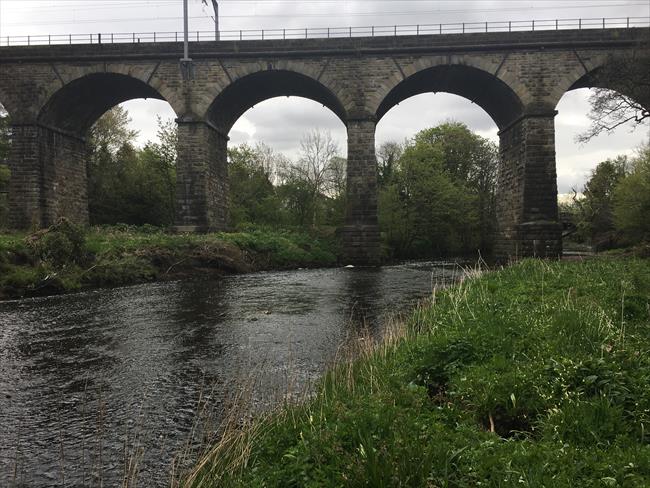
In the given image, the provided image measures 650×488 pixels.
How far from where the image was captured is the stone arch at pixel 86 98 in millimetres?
25641

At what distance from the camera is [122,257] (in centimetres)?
1830

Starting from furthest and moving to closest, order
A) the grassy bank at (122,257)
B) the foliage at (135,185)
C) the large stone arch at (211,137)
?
the foliage at (135,185) < the large stone arch at (211,137) < the grassy bank at (122,257)

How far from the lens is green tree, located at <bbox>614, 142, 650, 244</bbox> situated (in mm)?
29938

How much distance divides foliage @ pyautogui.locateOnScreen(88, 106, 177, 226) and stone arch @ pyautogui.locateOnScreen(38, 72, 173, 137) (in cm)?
573

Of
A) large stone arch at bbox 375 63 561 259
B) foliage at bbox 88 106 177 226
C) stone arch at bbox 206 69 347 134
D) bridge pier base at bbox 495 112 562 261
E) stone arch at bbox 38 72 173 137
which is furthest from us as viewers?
foliage at bbox 88 106 177 226

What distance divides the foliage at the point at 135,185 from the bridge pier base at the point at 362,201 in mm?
16164

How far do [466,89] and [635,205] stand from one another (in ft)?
45.7

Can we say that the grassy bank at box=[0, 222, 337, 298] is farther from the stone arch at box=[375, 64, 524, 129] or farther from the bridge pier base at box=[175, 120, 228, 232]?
the stone arch at box=[375, 64, 524, 129]

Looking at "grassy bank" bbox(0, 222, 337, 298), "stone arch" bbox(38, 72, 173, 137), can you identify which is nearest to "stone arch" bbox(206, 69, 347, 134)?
"stone arch" bbox(38, 72, 173, 137)

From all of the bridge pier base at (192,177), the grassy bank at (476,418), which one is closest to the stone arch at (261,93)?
the bridge pier base at (192,177)

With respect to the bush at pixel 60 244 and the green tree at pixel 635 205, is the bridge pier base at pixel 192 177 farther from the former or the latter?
the green tree at pixel 635 205

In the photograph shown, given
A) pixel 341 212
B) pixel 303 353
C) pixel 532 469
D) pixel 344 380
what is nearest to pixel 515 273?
pixel 303 353

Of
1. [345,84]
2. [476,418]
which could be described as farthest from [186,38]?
[476,418]

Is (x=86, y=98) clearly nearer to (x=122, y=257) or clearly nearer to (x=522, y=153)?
(x=122, y=257)
